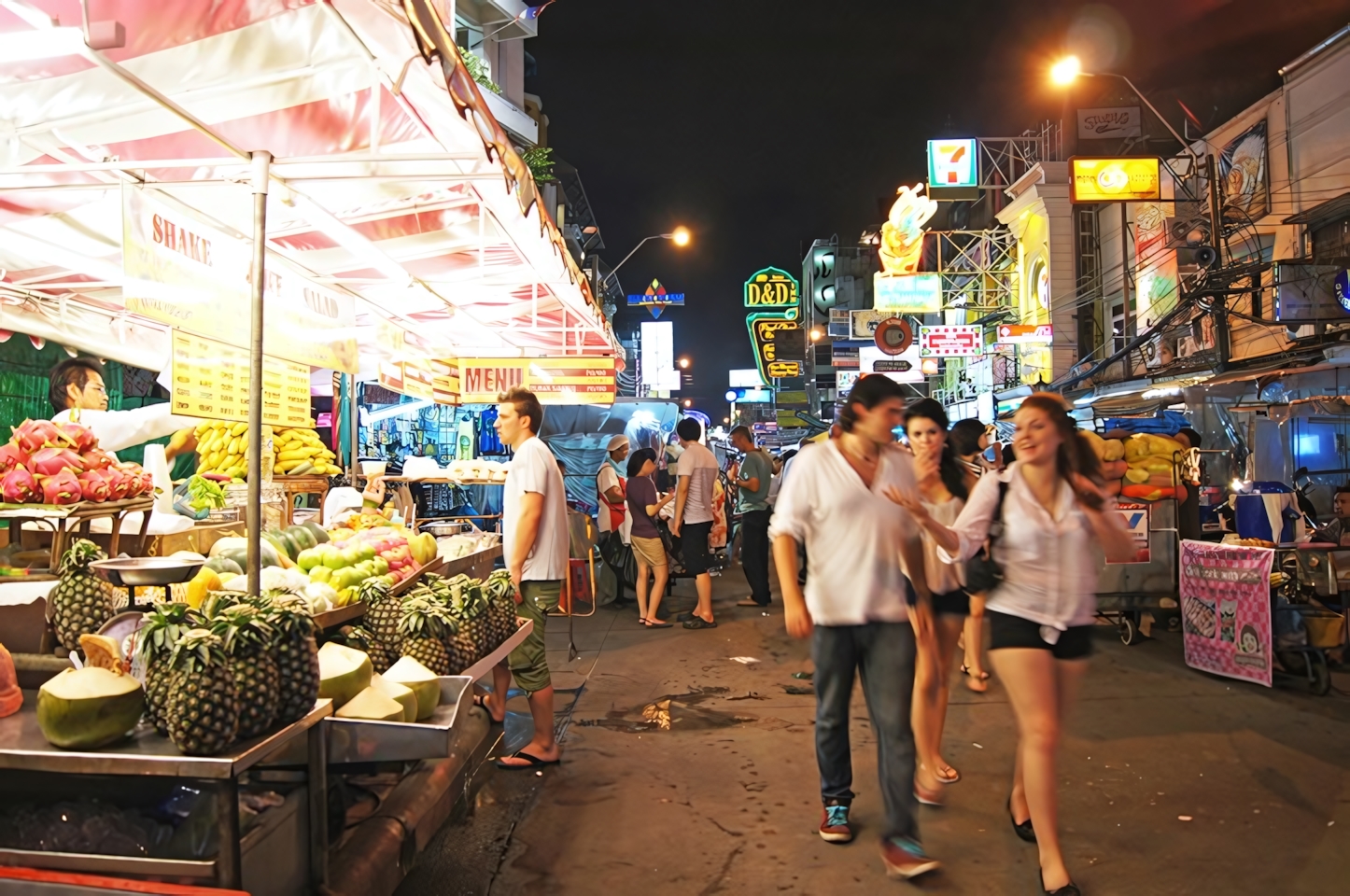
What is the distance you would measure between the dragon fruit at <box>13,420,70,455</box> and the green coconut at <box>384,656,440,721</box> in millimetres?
1902

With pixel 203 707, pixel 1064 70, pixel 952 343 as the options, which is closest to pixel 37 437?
pixel 203 707

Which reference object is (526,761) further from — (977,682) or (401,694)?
(977,682)

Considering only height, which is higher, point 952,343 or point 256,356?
point 952,343

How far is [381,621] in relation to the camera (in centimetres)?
453

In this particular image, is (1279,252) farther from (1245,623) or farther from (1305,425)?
(1245,623)

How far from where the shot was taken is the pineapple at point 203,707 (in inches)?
97.1

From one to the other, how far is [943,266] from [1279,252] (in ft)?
61.9

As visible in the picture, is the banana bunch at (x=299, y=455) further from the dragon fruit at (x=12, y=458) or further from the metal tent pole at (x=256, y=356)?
the metal tent pole at (x=256, y=356)

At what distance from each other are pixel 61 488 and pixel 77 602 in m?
0.69

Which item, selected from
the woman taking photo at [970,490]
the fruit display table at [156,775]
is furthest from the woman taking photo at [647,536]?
the fruit display table at [156,775]

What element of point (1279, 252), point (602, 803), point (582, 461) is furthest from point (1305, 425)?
point (602, 803)

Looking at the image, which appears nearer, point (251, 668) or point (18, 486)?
point (251, 668)

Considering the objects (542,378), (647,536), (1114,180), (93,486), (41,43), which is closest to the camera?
(41,43)

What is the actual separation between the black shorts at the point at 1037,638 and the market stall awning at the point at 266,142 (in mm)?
3249
